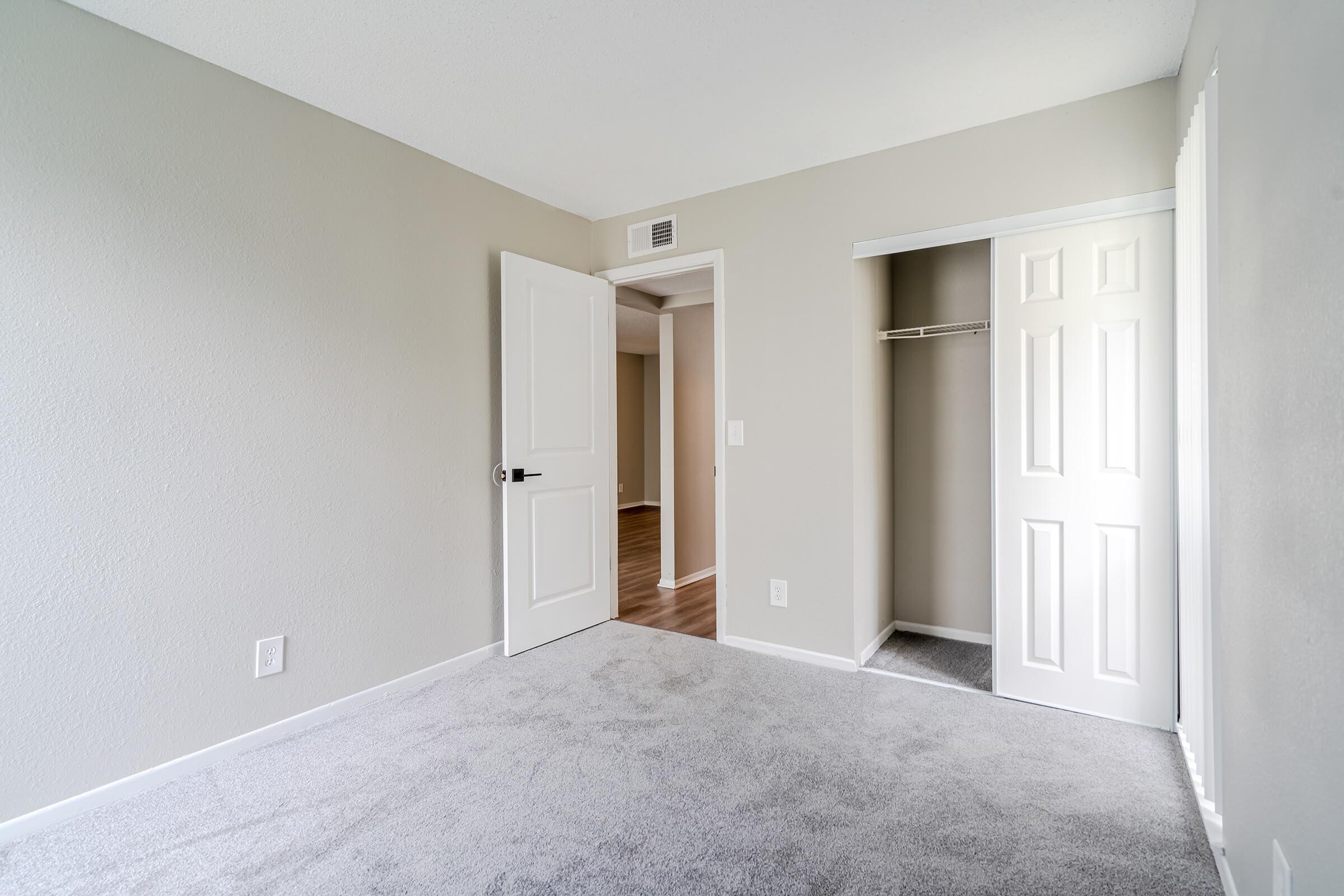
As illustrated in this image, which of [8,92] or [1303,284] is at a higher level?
[8,92]

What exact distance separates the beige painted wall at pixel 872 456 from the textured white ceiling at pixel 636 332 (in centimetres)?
264

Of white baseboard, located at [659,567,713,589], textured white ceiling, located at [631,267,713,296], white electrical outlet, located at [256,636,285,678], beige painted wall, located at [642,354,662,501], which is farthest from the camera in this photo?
beige painted wall, located at [642,354,662,501]

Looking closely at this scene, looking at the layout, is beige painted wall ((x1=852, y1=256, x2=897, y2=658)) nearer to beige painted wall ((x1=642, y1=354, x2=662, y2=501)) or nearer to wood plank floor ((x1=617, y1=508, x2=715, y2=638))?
wood plank floor ((x1=617, y1=508, x2=715, y2=638))

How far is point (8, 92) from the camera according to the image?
6.14ft

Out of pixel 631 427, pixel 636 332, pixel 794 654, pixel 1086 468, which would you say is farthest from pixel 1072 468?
pixel 631 427

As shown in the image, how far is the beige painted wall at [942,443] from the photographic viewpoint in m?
3.52

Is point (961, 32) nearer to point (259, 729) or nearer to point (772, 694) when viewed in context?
point (772, 694)

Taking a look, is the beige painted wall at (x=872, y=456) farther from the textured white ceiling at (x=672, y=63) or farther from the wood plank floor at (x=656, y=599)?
the wood plank floor at (x=656, y=599)

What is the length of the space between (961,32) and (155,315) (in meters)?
2.85

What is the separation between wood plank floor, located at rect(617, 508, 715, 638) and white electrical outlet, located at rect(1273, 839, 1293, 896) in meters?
2.67

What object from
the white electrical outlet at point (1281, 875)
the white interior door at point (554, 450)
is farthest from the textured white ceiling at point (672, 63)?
the white electrical outlet at point (1281, 875)

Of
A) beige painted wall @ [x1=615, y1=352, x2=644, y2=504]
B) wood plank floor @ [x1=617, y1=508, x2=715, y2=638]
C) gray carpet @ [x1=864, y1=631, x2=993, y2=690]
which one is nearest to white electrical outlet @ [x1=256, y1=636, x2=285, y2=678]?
wood plank floor @ [x1=617, y1=508, x2=715, y2=638]

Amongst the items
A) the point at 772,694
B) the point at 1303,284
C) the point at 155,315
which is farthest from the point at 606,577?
the point at 1303,284

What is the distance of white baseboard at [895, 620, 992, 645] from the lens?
11.6 ft
